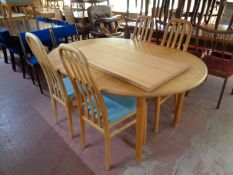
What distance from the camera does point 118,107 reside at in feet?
4.80

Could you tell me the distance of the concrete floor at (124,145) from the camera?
5.02ft

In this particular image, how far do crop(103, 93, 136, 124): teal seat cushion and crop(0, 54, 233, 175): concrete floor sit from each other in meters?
0.45

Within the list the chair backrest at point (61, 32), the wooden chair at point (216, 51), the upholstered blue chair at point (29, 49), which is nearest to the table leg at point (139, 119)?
the wooden chair at point (216, 51)

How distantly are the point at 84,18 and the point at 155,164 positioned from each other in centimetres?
342

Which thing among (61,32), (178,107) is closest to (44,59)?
(178,107)

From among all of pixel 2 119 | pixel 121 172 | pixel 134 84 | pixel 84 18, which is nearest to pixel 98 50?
pixel 134 84

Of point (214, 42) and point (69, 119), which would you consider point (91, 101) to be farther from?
point (214, 42)

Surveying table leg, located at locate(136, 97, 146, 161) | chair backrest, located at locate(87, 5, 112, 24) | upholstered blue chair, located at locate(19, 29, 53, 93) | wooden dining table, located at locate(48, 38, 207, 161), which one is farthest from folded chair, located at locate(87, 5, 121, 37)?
table leg, located at locate(136, 97, 146, 161)

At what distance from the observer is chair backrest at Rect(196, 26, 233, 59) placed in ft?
6.94

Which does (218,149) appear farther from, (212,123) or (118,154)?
(118,154)

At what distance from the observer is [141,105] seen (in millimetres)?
1295

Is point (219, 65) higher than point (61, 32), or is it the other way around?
point (61, 32)

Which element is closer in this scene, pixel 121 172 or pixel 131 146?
pixel 121 172

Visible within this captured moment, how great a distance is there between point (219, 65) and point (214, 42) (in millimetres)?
287
